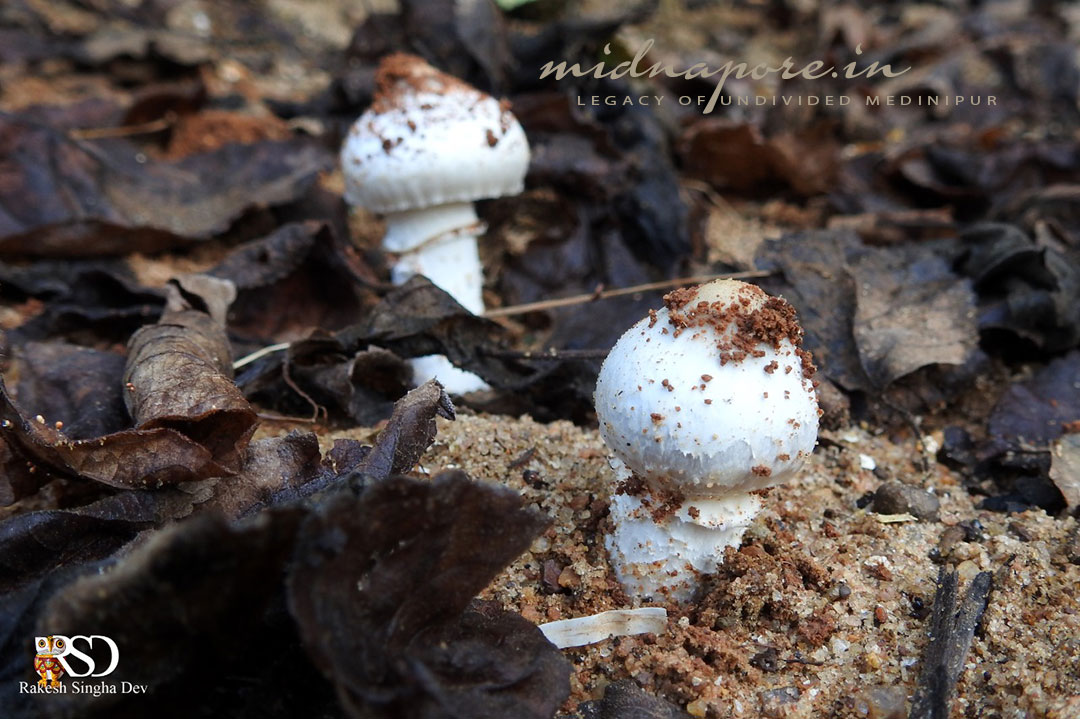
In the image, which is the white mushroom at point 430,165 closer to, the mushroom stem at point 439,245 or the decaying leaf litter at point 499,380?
the mushroom stem at point 439,245

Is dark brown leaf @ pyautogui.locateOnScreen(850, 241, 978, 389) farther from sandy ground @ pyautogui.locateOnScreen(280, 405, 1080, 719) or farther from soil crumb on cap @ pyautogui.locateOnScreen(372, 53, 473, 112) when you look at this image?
soil crumb on cap @ pyautogui.locateOnScreen(372, 53, 473, 112)

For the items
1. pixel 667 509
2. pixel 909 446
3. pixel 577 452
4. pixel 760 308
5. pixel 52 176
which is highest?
pixel 760 308

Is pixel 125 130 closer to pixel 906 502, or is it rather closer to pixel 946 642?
pixel 906 502

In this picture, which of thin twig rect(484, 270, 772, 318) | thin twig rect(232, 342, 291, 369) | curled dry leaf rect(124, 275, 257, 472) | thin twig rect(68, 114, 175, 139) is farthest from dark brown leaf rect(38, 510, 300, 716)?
thin twig rect(68, 114, 175, 139)

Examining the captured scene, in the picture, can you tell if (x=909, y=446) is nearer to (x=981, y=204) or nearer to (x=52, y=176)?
(x=981, y=204)

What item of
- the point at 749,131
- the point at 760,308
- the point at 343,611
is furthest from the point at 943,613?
the point at 749,131

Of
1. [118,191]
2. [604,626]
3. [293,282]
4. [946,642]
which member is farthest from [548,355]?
[118,191]
